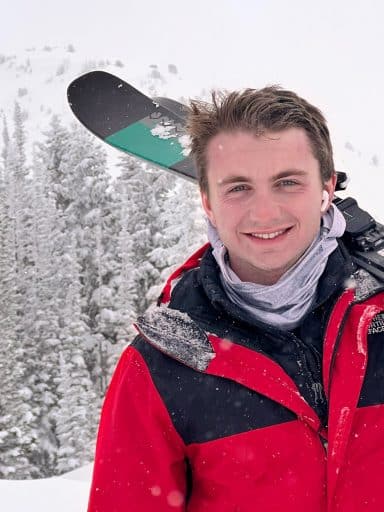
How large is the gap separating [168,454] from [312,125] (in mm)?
1374

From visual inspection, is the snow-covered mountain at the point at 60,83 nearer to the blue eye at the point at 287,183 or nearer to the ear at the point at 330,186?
the ear at the point at 330,186

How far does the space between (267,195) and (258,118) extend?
0.29 m

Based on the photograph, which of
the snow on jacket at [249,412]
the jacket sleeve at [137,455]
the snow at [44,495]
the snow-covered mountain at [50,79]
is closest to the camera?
the snow on jacket at [249,412]

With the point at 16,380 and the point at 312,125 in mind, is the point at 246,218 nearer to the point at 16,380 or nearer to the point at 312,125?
the point at 312,125

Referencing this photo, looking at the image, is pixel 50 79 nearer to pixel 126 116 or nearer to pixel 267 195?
pixel 126 116

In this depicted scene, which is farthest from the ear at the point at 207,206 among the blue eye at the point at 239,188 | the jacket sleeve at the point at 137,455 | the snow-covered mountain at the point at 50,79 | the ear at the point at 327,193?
the snow-covered mountain at the point at 50,79

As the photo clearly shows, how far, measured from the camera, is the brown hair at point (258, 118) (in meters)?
2.29

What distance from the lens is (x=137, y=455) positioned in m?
2.25

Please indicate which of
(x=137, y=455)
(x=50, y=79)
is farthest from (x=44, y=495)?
(x=50, y=79)

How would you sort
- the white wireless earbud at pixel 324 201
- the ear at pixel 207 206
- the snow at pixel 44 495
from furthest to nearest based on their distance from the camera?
the snow at pixel 44 495, the ear at pixel 207 206, the white wireless earbud at pixel 324 201

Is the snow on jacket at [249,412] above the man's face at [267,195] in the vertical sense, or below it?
below

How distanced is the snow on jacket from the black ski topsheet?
3.42 m

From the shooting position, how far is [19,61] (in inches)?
4850

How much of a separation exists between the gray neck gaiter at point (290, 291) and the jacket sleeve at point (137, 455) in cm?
49
